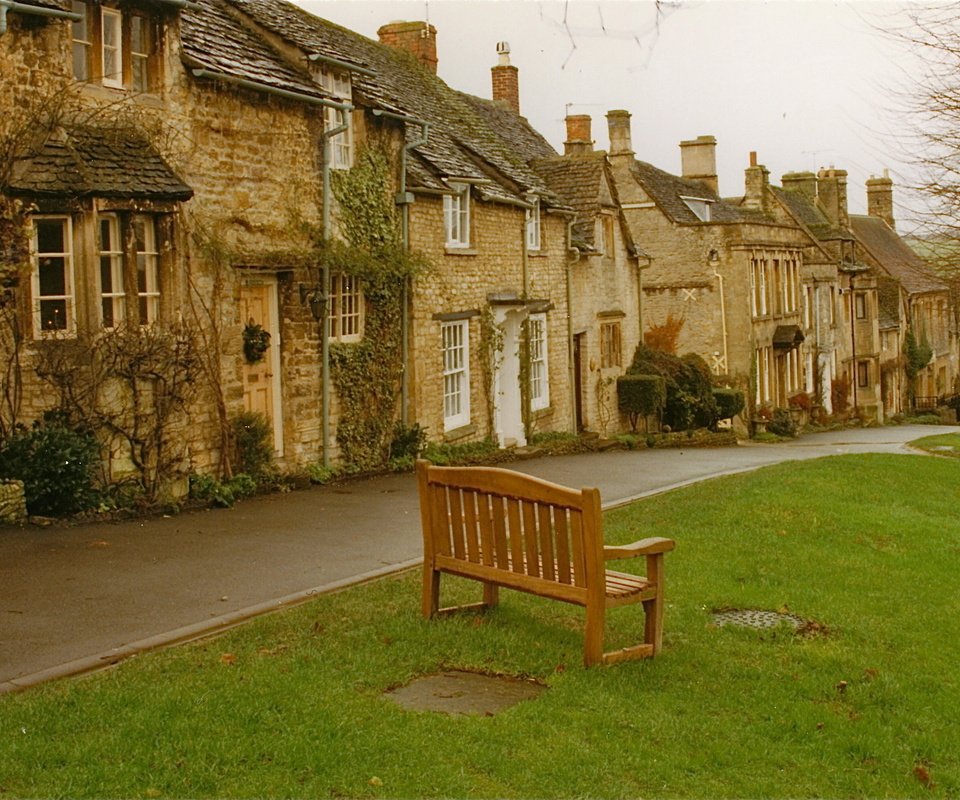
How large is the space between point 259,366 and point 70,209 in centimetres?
434

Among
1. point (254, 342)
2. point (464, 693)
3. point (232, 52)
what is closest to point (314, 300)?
point (254, 342)

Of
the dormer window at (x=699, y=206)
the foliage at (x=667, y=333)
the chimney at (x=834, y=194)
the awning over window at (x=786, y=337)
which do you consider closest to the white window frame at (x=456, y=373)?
the foliage at (x=667, y=333)

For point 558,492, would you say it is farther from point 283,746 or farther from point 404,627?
point 283,746

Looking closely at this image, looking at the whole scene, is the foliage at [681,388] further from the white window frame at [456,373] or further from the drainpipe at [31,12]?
the drainpipe at [31,12]

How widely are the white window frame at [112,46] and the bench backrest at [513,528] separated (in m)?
8.64

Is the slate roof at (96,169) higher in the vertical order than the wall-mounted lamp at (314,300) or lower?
higher

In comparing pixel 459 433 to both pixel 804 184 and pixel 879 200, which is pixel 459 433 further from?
pixel 879 200

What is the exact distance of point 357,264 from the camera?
19.5 meters

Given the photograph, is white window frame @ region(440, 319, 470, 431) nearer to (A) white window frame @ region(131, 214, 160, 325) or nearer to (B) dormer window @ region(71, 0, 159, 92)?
(A) white window frame @ region(131, 214, 160, 325)

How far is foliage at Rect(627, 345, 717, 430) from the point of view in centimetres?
3569

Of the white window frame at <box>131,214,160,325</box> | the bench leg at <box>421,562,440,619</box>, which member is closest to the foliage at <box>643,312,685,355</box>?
the white window frame at <box>131,214,160,325</box>

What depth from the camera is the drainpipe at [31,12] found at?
13164 mm

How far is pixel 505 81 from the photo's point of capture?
129ft

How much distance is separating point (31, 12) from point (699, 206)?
3704 cm
